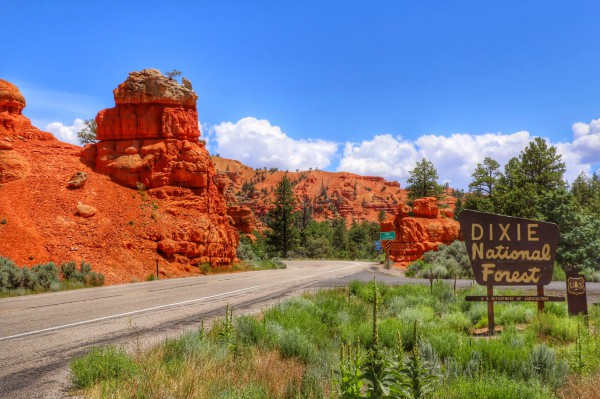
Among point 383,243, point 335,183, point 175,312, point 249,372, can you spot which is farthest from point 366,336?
point 335,183

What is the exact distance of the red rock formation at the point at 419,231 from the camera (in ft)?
132

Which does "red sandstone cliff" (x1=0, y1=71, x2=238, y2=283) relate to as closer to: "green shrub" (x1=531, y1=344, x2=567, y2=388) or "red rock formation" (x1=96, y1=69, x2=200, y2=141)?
"red rock formation" (x1=96, y1=69, x2=200, y2=141)

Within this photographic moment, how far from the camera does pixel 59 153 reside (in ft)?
99.9

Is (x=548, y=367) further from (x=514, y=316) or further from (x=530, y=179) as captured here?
(x=530, y=179)

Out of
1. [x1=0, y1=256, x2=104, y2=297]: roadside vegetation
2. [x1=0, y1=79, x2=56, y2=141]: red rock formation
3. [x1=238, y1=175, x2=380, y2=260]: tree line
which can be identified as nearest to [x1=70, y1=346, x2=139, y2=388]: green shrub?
[x1=0, y1=256, x2=104, y2=297]: roadside vegetation

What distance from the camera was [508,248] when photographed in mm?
9570

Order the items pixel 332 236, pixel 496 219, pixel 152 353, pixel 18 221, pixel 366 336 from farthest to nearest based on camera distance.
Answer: pixel 332 236
pixel 18 221
pixel 496 219
pixel 366 336
pixel 152 353

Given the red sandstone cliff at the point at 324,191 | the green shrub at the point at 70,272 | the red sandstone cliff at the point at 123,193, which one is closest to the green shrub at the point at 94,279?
the green shrub at the point at 70,272

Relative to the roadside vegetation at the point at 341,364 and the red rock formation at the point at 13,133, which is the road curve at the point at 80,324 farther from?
the red rock formation at the point at 13,133

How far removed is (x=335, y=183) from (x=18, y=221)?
140194 millimetres

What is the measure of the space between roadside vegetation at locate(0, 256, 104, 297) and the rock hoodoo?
1030 centimetres

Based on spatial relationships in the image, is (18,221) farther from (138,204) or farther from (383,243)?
(383,243)

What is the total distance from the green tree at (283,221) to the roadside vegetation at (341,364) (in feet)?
184

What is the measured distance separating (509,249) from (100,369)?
8692mm
